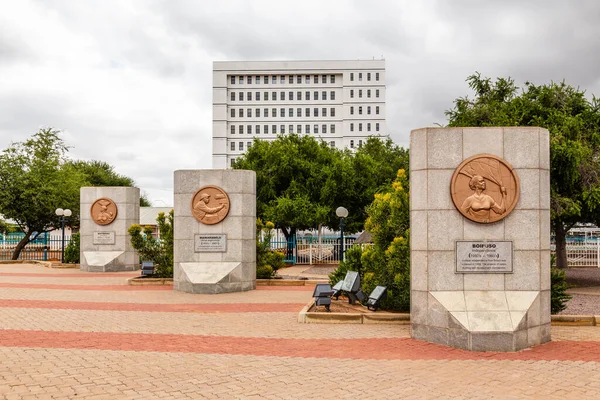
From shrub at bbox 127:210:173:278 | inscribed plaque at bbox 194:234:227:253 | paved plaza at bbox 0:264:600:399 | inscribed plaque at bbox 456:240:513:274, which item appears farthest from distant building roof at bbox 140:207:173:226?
inscribed plaque at bbox 456:240:513:274

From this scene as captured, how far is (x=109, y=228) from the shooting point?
974 inches

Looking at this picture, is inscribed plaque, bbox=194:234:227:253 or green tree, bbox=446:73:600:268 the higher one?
green tree, bbox=446:73:600:268

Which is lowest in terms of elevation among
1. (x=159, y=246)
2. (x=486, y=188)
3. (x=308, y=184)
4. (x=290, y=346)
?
(x=290, y=346)

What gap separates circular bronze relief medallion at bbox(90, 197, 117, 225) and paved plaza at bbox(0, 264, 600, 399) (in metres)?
12.2

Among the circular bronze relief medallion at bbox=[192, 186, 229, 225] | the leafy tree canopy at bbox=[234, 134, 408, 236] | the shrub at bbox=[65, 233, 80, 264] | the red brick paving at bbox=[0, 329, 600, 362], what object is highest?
the leafy tree canopy at bbox=[234, 134, 408, 236]

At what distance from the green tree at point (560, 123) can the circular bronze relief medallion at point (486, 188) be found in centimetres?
873

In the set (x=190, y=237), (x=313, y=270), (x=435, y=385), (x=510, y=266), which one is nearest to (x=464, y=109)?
(x=313, y=270)

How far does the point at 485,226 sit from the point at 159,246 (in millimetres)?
13781

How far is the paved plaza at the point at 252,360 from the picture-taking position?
21.8 feet

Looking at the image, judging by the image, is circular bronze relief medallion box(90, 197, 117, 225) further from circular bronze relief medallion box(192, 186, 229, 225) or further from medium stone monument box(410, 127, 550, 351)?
medium stone monument box(410, 127, 550, 351)

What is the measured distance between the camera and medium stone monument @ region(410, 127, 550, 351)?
9211 millimetres

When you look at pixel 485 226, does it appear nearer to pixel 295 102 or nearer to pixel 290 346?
pixel 290 346

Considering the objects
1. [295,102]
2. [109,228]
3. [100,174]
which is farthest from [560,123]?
[295,102]

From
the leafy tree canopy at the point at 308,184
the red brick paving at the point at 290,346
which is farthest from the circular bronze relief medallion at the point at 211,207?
the leafy tree canopy at the point at 308,184
